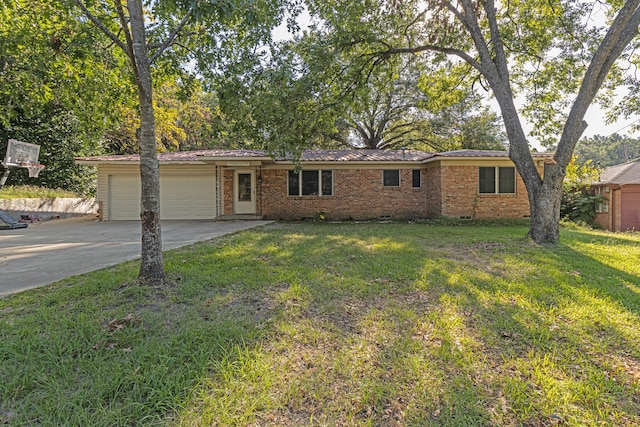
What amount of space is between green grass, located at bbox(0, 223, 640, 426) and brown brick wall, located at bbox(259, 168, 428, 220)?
893 centimetres

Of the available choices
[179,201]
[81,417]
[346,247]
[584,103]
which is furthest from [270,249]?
[179,201]

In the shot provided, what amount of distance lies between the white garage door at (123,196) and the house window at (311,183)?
6.84m

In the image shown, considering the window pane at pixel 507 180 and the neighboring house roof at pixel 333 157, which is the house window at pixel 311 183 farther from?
the window pane at pixel 507 180

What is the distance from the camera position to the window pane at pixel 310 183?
1382 cm

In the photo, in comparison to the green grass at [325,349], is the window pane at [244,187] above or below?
above

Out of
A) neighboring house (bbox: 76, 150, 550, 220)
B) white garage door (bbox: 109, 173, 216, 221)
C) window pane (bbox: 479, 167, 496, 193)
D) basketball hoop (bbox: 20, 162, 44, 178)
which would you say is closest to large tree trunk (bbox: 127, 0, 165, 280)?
neighboring house (bbox: 76, 150, 550, 220)

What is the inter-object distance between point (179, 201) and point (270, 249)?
29.3 feet

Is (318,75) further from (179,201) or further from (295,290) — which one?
(179,201)

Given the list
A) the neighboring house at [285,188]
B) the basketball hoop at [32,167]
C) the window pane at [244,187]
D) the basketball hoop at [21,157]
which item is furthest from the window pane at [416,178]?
the basketball hoop at [32,167]

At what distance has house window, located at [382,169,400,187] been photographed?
13.8m

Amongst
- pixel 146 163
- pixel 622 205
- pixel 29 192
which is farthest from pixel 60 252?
pixel 622 205

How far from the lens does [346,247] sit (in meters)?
7.19

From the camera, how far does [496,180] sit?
12.9 meters

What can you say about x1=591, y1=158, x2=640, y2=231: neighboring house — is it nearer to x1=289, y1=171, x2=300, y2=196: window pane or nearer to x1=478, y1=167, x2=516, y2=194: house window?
x1=478, y1=167, x2=516, y2=194: house window
